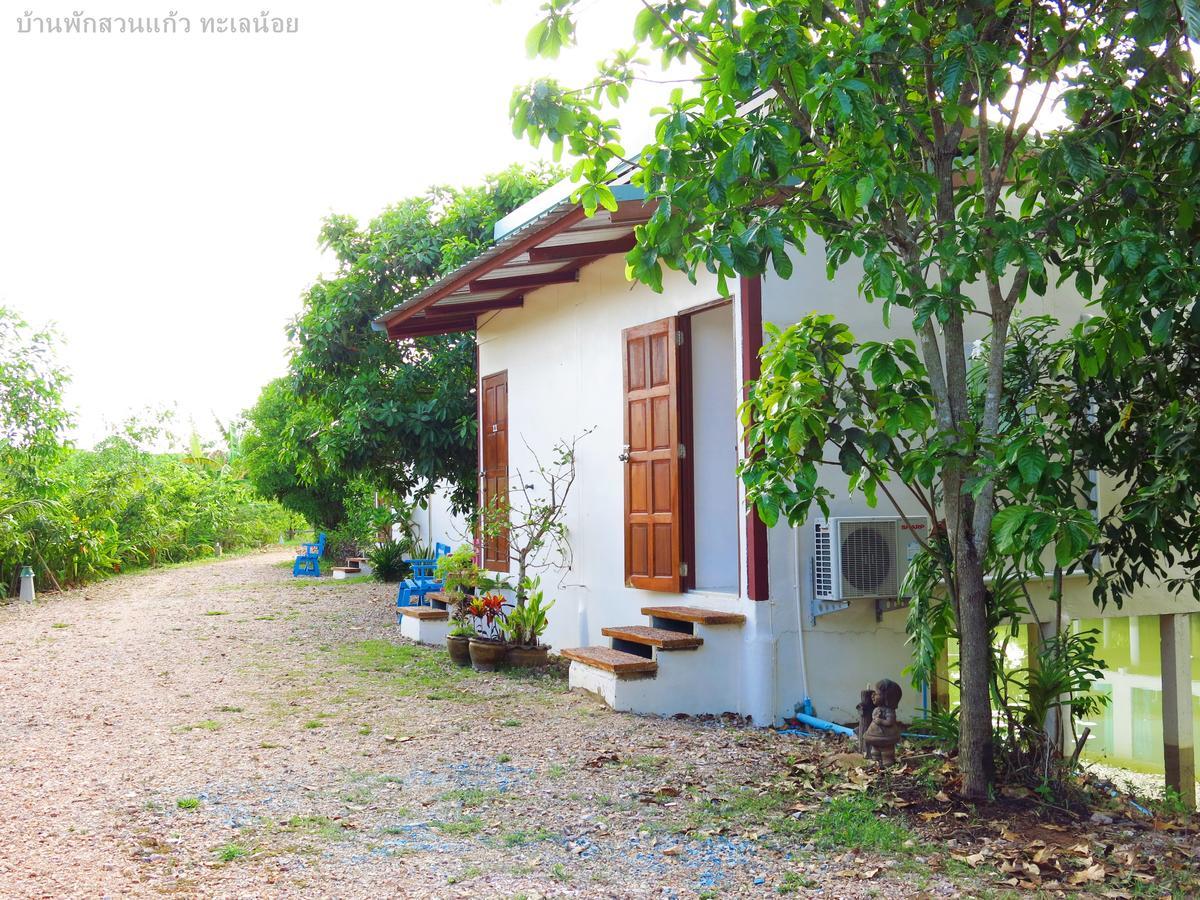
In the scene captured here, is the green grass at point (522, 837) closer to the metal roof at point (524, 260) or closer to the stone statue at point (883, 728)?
the stone statue at point (883, 728)

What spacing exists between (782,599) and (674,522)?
1.02 m

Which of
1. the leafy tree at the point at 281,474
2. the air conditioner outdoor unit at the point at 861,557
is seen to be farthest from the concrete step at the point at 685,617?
the leafy tree at the point at 281,474

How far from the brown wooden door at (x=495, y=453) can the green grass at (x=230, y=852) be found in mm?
5530

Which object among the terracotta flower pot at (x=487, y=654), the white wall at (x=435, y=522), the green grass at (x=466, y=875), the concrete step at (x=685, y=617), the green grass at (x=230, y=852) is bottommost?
the green grass at (x=466, y=875)

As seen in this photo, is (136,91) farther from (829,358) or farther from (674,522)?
(829,358)

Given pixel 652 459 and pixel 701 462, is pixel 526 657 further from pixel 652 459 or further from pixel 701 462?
pixel 701 462

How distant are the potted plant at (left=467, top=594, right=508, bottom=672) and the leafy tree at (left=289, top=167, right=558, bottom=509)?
3.54 meters

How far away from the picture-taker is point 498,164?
41.6 feet

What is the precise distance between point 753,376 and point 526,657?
10.2 ft

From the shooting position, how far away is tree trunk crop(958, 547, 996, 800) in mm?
4270

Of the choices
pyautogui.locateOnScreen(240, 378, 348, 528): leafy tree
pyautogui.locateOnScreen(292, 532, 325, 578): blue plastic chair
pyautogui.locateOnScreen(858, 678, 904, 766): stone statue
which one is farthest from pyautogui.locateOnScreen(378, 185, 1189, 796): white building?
pyautogui.locateOnScreen(240, 378, 348, 528): leafy tree

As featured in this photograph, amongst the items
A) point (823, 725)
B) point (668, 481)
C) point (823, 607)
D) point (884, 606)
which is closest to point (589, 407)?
point (668, 481)

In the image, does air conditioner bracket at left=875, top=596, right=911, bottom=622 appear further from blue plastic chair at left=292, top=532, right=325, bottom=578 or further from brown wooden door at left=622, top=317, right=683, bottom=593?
blue plastic chair at left=292, top=532, right=325, bottom=578

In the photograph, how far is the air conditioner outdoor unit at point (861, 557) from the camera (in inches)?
235
